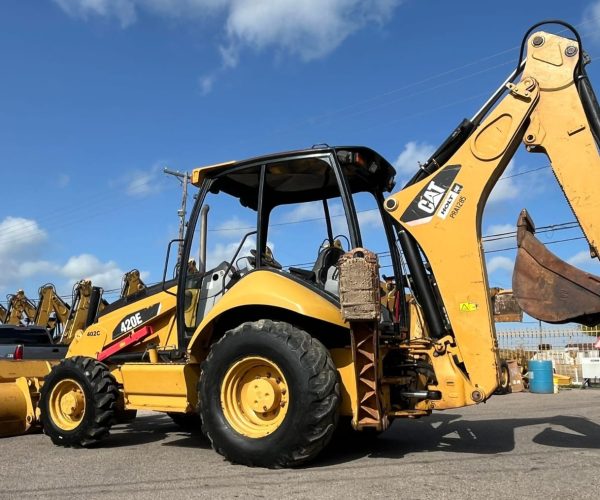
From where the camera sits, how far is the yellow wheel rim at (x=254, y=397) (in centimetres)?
524

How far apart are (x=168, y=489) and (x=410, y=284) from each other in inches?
117

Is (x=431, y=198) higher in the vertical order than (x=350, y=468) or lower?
higher

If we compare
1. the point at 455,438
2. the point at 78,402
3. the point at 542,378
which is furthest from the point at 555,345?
the point at 78,402

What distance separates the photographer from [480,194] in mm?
5438

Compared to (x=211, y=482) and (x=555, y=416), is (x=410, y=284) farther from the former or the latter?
(x=555, y=416)

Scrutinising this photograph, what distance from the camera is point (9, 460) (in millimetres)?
5953

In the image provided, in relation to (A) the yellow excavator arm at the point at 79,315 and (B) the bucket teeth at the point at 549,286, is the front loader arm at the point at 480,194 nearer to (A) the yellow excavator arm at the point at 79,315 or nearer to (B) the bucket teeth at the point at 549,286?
(B) the bucket teeth at the point at 549,286

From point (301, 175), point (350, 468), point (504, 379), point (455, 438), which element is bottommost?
point (350, 468)

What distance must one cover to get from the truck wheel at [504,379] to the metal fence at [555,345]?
14.5 meters

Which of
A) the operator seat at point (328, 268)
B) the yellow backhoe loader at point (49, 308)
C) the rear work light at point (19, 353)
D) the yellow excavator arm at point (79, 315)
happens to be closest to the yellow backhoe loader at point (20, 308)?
the yellow backhoe loader at point (49, 308)

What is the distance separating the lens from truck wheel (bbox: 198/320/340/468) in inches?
195

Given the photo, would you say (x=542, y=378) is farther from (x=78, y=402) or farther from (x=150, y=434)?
(x=78, y=402)

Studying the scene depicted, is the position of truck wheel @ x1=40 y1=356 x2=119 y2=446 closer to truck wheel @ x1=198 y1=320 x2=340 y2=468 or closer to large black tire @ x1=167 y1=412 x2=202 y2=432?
truck wheel @ x1=198 y1=320 x2=340 y2=468

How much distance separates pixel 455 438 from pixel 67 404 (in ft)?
14.8
